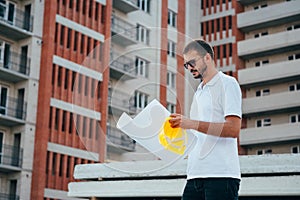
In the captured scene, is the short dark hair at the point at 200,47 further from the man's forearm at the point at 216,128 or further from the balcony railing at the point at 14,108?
the balcony railing at the point at 14,108

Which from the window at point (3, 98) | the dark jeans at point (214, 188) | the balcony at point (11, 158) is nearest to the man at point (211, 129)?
the dark jeans at point (214, 188)

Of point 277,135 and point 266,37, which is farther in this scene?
point 266,37

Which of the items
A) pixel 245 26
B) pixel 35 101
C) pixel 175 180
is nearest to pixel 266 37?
pixel 245 26

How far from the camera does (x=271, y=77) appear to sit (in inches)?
1799

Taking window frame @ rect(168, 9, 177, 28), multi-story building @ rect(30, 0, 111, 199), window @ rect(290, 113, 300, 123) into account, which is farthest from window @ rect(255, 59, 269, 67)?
multi-story building @ rect(30, 0, 111, 199)

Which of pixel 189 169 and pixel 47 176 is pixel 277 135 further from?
pixel 189 169

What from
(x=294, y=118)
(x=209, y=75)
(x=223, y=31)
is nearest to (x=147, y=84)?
(x=209, y=75)

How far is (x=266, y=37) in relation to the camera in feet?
155

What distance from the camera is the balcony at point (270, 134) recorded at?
43.2 meters

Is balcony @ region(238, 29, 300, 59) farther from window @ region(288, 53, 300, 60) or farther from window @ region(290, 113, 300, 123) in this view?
window @ region(290, 113, 300, 123)

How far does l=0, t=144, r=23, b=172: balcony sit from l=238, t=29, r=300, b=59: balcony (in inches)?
816

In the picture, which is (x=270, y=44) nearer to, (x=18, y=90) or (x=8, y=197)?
(x=18, y=90)

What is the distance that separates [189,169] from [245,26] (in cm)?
4634

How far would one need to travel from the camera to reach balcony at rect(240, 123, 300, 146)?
43219 millimetres
